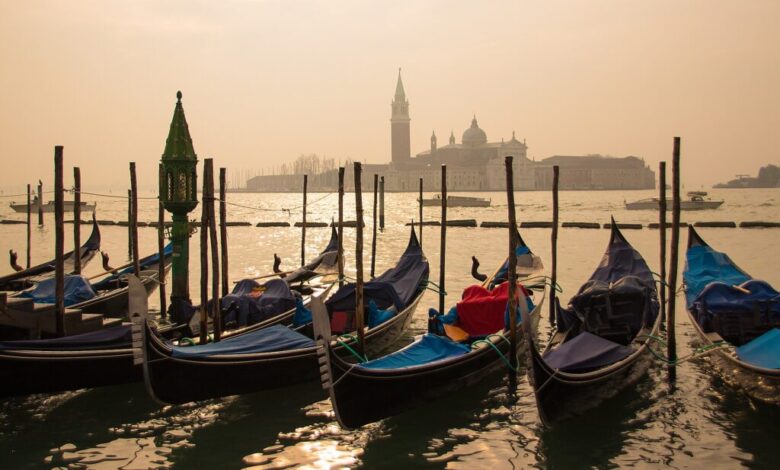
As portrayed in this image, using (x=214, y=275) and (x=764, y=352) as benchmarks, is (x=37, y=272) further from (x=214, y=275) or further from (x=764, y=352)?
(x=764, y=352)

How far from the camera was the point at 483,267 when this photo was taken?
14.9m

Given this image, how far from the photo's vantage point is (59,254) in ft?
21.3

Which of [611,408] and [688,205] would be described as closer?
[611,408]

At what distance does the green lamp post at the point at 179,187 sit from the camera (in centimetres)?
826

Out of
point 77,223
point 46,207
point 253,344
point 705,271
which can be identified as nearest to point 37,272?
point 77,223

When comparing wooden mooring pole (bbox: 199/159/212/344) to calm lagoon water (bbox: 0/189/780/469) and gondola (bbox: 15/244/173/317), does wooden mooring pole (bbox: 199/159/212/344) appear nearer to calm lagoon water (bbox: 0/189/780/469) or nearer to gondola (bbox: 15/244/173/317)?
calm lagoon water (bbox: 0/189/780/469)

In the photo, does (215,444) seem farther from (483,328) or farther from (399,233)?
(399,233)

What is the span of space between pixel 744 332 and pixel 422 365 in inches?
111

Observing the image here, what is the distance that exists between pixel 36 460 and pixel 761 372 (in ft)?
15.6

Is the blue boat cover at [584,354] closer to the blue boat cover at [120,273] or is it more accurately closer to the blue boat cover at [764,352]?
the blue boat cover at [764,352]

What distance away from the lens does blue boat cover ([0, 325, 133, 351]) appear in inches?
212

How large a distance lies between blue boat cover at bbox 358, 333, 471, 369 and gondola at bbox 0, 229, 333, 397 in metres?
1.66

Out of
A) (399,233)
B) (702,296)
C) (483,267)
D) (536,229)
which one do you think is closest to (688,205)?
(536,229)

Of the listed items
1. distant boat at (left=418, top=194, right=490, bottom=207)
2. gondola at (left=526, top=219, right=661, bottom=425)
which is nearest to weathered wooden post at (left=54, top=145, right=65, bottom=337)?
gondola at (left=526, top=219, right=661, bottom=425)
